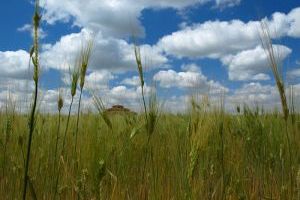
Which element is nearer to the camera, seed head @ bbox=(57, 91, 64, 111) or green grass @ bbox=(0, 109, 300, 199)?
green grass @ bbox=(0, 109, 300, 199)

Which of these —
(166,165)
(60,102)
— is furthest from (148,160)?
(60,102)

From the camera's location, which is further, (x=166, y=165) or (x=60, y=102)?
(x=166, y=165)

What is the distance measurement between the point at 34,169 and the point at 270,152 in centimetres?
179

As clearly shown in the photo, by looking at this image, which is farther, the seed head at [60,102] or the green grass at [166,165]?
the seed head at [60,102]

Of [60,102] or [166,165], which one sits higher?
[60,102]

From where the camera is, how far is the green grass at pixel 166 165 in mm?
1723

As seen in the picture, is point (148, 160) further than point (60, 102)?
Yes

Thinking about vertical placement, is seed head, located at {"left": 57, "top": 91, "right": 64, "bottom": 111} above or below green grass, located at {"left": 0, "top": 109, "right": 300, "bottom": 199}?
above

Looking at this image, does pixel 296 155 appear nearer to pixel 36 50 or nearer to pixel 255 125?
pixel 255 125

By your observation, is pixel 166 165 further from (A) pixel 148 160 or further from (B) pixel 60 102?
(B) pixel 60 102

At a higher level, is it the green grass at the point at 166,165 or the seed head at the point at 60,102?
the seed head at the point at 60,102

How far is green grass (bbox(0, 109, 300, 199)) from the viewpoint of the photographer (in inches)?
67.8

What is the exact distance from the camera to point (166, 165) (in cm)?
301

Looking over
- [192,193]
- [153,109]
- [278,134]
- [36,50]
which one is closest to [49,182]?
[153,109]
